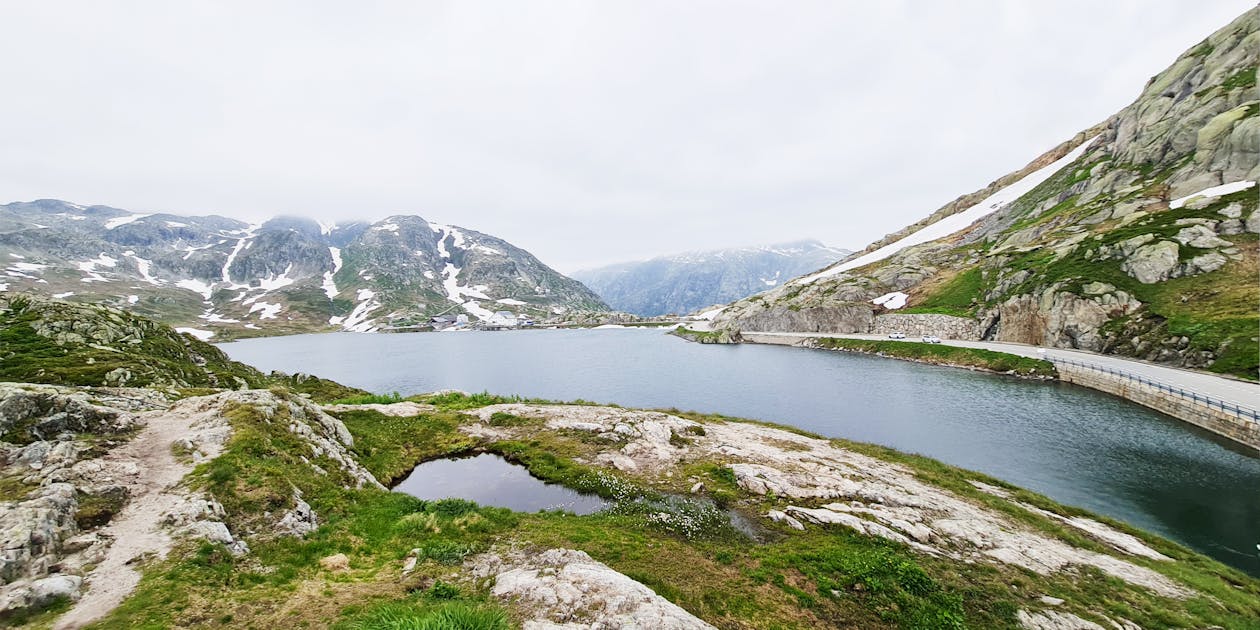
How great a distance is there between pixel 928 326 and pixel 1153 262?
39.2 meters

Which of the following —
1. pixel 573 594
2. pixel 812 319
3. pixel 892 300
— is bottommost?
pixel 573 594

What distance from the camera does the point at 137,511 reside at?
13367mm

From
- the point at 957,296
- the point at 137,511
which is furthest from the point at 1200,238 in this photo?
the point at 137,511

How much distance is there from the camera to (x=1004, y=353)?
68375mm

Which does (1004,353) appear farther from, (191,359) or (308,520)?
(191,359)

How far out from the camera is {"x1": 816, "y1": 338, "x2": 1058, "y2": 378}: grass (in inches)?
2424

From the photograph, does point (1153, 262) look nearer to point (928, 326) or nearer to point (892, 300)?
point (928, 326)

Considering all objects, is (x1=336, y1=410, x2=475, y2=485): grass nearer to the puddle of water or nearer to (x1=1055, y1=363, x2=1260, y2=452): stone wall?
the puddle of water

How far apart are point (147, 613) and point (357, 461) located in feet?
50.2

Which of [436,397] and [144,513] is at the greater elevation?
[144,513]

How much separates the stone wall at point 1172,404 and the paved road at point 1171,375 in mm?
1603

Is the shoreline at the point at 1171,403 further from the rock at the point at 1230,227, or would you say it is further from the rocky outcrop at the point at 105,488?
the rocky outcrop at the point at 105,488

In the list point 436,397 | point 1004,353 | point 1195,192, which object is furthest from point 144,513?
point 1195,192

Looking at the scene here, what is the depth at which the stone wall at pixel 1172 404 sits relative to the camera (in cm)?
3288
